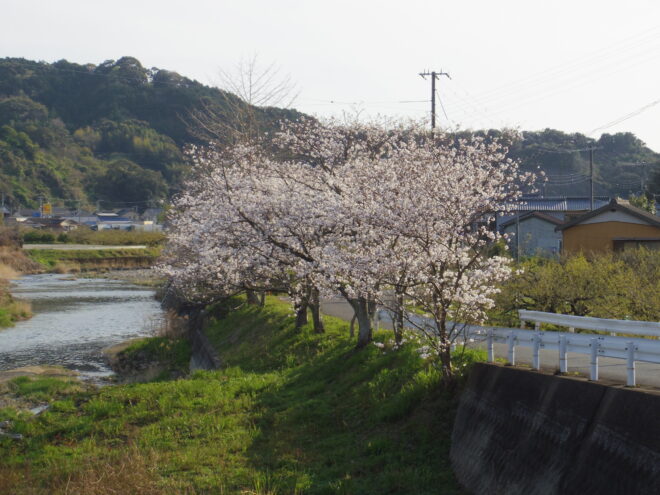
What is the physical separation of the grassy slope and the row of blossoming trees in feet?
4.25

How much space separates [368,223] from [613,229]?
784 inches

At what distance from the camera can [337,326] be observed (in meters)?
23.6

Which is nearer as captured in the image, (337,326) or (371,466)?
(371,466)

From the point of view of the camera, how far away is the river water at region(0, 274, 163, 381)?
100 ft

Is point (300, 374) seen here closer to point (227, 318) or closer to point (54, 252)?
point (227, 318)

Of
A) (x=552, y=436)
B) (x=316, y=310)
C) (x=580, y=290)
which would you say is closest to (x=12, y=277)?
(x=316, y=310)

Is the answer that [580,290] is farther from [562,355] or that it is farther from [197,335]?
[197,335]

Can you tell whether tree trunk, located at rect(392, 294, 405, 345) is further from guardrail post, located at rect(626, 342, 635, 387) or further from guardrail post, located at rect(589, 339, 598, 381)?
guardrail post, located at rect(626, 342, 635, 387)

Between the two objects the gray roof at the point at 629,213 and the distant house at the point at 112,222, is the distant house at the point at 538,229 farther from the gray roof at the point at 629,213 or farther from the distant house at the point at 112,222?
the distant house at the point at 112,222

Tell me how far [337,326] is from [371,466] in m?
12.1

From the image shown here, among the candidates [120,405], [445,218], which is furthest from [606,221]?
[120,405]

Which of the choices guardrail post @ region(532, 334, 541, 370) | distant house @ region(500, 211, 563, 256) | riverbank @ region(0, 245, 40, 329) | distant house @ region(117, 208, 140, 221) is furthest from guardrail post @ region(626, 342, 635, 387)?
distant house @ region(117, 208, 140, 221)

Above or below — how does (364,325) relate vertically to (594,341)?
below

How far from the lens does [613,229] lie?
102 feet
